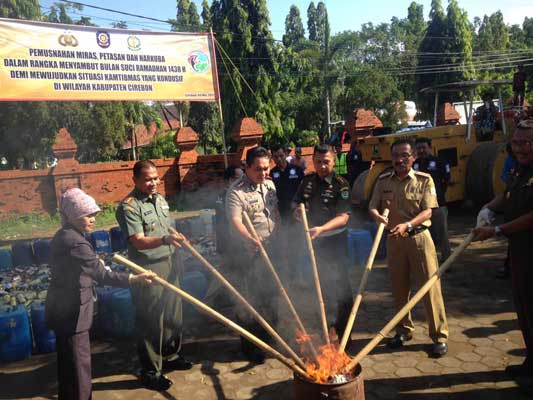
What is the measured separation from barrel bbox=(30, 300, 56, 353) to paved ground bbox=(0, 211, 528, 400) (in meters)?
0.10

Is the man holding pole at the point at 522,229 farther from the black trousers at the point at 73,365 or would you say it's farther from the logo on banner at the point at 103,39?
the logo on banner at the point at 103,39

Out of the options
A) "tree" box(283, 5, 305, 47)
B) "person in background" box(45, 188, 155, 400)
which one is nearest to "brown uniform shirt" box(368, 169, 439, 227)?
"person in background" box(45, 188, 155, 400)

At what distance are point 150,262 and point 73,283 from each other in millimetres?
785

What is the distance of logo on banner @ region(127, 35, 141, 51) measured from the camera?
9.45 metres

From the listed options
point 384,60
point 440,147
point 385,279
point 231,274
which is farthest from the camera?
point 384,60

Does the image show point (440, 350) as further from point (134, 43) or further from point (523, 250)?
point (134, 43)

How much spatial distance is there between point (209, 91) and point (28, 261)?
542 cm

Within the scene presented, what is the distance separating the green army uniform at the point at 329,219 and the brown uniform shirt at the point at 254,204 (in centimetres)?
30

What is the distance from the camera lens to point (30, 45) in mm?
8484

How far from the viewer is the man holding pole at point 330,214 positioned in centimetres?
400

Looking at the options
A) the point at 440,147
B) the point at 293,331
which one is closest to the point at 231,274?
the point at 293,331

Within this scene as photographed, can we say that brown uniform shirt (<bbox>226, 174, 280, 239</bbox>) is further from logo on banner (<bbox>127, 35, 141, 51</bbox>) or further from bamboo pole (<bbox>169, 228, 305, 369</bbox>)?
logo on banner (<bbox>127, 35, 141, 51</bbox>)

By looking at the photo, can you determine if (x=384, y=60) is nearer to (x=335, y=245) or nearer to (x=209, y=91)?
(x=209, y=91)

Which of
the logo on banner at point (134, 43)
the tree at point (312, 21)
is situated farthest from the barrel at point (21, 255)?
the tree at point (312, 21)
